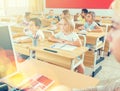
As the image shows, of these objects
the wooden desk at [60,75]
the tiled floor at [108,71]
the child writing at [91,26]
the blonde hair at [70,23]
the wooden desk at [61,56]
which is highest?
the blonde hair at [70,23]

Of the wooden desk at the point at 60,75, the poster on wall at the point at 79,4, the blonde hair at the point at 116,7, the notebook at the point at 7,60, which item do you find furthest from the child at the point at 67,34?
the poster on wall at the point at 79,4

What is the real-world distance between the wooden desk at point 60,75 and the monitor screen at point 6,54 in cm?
25

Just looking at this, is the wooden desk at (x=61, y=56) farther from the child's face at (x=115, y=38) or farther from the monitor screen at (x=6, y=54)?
the child's face at (x=115, y=38)

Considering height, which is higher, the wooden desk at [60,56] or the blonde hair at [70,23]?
the blonde hair at [70,23]

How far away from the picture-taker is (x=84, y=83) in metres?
1.28

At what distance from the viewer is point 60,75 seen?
55.4 inches

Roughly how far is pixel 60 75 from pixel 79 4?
6216 mm

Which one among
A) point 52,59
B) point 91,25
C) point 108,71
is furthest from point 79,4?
point 52,59

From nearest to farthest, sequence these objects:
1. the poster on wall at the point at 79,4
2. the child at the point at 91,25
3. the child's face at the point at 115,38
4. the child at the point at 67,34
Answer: the child's face at the point at 115,38, the child at the point at 67,34, the child at the point at 91,25, the poster on wall at the point at 79,4

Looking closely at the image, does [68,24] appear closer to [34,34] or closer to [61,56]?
[34,34]

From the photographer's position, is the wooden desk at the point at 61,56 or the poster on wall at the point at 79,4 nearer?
the wooden desk at the point at 61,56

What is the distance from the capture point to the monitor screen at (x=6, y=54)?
1.12 metres

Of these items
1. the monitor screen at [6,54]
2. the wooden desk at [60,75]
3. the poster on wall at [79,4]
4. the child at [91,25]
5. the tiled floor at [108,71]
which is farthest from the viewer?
the poster on wall at [79,4]

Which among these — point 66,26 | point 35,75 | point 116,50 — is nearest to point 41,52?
point 66,26
